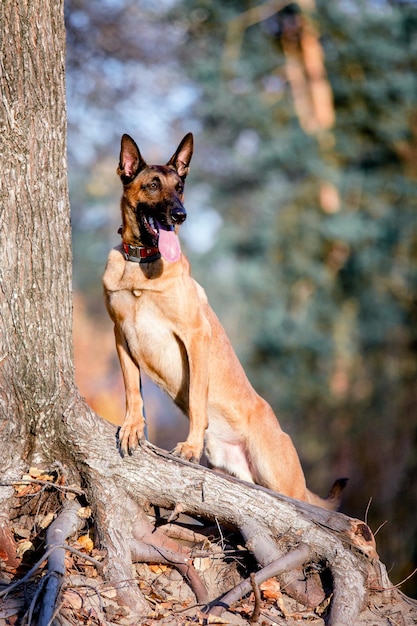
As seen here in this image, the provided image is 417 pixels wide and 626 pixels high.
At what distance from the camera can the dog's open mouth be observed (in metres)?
5.25

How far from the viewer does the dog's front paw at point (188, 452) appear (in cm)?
517

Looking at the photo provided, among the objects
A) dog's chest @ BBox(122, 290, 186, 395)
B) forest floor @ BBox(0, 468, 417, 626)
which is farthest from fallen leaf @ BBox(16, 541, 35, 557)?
dog's chest @ BBox(122, 290, 186, 395)

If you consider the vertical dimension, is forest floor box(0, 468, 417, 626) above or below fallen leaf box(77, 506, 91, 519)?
below

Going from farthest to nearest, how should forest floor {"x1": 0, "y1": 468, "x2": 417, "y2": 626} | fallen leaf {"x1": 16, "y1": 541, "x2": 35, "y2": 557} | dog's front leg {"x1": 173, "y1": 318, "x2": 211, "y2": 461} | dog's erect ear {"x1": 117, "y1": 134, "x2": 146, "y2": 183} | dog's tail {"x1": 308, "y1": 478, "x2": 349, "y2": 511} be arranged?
dog's tail {"x1": 308, "y1": 478, "x2": 349, "y2": 511} < dog's erect ear {"x1": 117, "y1": 134, "x2": 146, "y2": 183} < dog's front leg {"x1": 173, "y1": 318, "x2": 211, "y2": 461} < fallen leaf {"x1": 16, "y1": 541, "x2": 35, "y2": 557} < forest floor {"x1": 0, "y1": 468, "x2": 417, "y2": 626}

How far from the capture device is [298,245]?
19.5 metres

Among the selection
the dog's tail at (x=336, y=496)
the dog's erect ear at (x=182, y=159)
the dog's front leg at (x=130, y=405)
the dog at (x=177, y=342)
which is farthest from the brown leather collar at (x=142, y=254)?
the dog's tail at (x=336, y=496)

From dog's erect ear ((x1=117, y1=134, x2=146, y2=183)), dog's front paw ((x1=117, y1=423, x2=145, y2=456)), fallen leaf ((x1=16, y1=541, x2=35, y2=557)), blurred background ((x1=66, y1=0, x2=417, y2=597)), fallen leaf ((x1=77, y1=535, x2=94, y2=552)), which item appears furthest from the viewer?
blurred background ((x1=66, y1=0, x2=417, y2=597))

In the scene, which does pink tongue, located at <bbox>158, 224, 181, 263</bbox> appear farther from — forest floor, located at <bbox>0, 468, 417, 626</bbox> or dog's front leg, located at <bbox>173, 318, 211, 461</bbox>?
forest floor, located at <bbox>0, 468, 417, 626</bbox>

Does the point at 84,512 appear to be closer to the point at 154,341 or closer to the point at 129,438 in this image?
the point at 129,438

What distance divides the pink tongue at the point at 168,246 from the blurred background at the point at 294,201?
34.5 ft

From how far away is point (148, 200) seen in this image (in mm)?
5535

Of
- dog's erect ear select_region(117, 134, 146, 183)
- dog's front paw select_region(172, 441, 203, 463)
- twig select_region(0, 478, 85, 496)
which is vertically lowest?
dog's front paw select_region(172, 441, 203, 463)

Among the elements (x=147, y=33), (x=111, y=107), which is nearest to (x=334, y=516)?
(x=111, y=107)

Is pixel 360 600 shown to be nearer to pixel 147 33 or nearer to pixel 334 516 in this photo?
pixel 334 516
